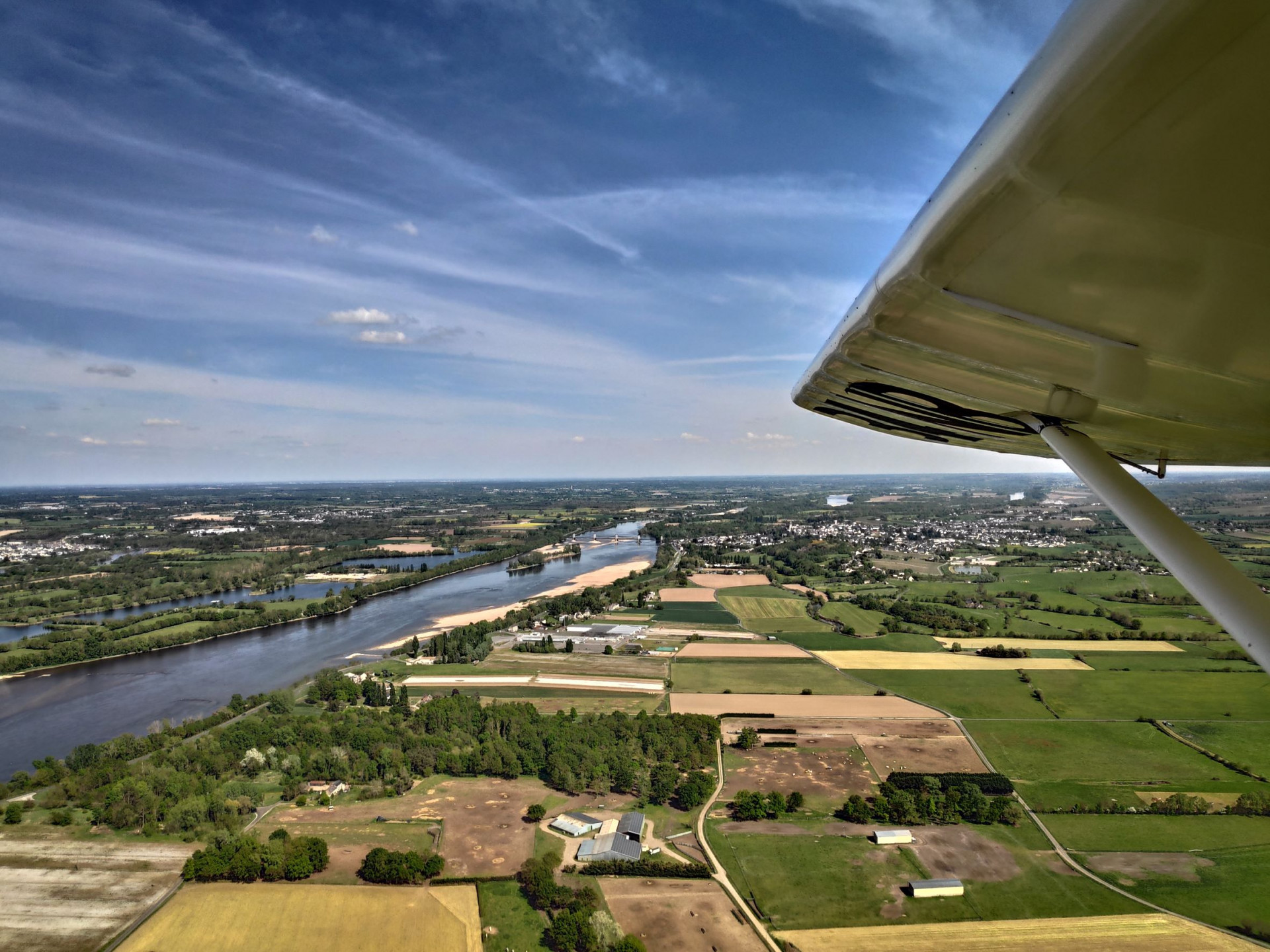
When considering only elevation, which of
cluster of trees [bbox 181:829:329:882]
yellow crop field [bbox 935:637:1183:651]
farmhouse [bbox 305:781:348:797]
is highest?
cluster of trees [bbox 181:829:329:882]

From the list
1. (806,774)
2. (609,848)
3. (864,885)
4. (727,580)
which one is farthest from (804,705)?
(727,580)

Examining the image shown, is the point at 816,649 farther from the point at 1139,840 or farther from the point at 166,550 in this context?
the point at 166,550

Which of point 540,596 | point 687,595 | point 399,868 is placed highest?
point 540,596

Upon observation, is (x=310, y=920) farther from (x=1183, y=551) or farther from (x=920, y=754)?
(x=920, y=754)

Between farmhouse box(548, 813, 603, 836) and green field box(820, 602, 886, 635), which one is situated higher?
farmhouse box(548, 813, 603, 836)

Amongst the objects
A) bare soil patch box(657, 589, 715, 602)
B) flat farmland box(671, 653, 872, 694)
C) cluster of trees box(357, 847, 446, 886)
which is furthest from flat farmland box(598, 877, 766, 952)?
bare soil patch box(657, 589, 715, 602)

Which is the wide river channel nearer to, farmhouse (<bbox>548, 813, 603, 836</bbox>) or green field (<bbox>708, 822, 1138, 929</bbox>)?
farmhouse (<bbox>548, 813, 603, 836</bbox>)
